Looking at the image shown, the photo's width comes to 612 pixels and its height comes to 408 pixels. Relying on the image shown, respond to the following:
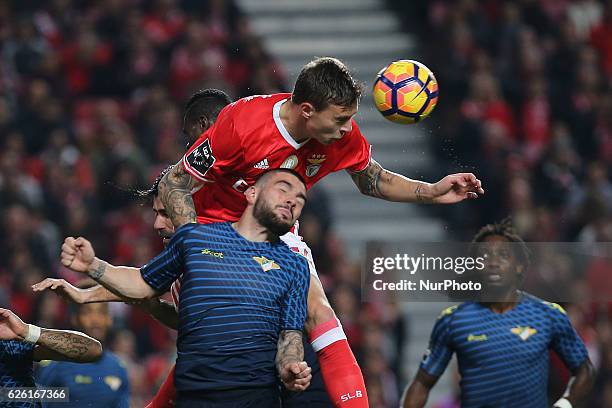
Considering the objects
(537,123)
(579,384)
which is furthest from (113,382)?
(537,123)

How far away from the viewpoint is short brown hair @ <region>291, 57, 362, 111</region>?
6.50 meters

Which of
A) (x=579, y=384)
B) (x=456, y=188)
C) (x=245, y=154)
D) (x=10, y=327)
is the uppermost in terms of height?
(x=245, y=154)

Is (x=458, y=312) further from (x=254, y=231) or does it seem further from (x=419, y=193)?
(x=254, y=231)

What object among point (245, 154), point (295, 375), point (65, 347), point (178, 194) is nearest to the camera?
point (295, 375)

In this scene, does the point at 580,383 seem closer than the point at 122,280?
No

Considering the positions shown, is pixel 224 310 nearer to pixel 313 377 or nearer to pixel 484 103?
pixel 313 377

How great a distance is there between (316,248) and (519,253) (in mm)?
4082

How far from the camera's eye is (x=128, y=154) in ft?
39.2

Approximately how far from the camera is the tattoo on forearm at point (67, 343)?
6.28m

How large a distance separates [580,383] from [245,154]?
2.41 metres

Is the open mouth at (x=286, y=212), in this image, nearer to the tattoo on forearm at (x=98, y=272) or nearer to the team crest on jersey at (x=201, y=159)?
the team crest on jersey at (x=201, y=159)

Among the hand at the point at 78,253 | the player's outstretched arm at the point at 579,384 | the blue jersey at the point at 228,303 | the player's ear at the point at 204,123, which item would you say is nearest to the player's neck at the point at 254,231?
the blue jersey at the point at 228,303

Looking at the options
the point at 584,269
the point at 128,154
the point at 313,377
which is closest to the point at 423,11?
the point at 128,154

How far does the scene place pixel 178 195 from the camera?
6812mm
